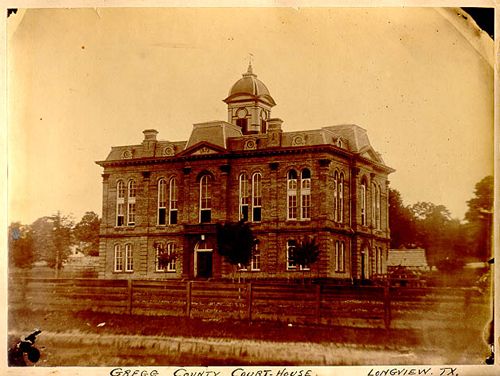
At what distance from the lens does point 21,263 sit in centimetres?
566

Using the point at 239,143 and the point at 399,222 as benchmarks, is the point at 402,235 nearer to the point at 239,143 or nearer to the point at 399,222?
the point at 399,222

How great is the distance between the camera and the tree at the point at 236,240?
19.0ft

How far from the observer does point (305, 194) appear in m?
5.88

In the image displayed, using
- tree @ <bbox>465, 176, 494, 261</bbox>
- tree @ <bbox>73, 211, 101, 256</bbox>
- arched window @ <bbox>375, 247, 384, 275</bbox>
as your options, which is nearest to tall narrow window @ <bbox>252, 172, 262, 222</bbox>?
arched window @ <bbox>375, 247, 384, 275</bbox>

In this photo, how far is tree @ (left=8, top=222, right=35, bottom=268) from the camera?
18.4 ft

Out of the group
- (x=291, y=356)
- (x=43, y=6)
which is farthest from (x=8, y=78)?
(x=291, y=356)

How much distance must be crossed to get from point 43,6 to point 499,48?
3.27m

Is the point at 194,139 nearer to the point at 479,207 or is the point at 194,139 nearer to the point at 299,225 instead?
the point at 299,225

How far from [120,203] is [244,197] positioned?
93 cm

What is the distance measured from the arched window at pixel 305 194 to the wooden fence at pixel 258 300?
54 cm

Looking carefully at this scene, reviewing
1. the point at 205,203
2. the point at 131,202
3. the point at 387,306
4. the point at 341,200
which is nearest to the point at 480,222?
the point at 387,306

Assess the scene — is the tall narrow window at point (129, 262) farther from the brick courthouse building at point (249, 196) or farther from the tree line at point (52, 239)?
the tree line at point (52, 239)

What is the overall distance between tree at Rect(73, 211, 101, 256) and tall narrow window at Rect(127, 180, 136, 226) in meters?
0.25

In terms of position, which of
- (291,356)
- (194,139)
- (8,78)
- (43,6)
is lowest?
(291,356)
